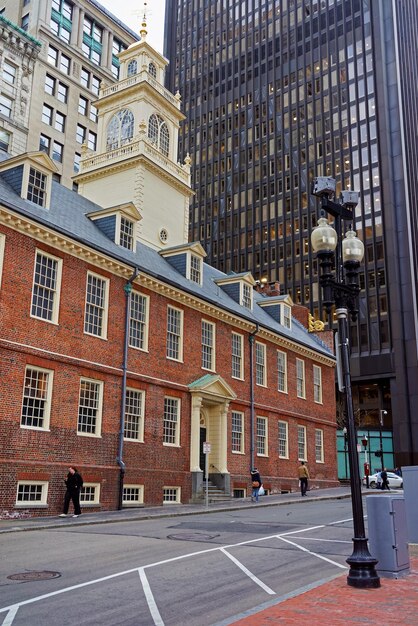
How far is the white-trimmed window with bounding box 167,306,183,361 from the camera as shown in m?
27.8

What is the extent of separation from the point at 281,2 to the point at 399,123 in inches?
1401

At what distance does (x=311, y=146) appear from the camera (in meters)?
88.8

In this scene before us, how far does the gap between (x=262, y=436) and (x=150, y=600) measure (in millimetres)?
25613

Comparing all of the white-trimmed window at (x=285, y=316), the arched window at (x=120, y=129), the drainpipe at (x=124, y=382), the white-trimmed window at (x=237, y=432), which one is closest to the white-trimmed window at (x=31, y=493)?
the drainpipe at (x=124, y=382)

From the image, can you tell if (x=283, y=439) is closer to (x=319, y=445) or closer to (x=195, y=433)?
(x=319, y=445)

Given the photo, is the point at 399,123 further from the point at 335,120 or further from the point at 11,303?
the point at 11,303

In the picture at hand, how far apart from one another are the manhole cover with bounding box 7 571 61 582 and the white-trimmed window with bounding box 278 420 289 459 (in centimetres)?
2617

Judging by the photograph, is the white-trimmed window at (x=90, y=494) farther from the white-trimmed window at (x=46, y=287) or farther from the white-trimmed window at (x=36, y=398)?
the white-trimmed window at (x=46, y=287)

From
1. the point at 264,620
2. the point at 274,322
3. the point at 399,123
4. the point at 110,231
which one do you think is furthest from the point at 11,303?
the point at 399,123

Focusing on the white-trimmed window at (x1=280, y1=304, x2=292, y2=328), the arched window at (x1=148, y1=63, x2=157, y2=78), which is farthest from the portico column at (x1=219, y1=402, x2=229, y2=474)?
the arched window at (x1=148, y1=63, x2=157, y2=78)

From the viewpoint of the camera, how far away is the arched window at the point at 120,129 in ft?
115

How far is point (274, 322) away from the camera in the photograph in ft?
127

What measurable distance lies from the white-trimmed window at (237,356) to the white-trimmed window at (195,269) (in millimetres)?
3446

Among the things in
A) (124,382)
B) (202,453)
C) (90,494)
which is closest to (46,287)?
(124,382)
